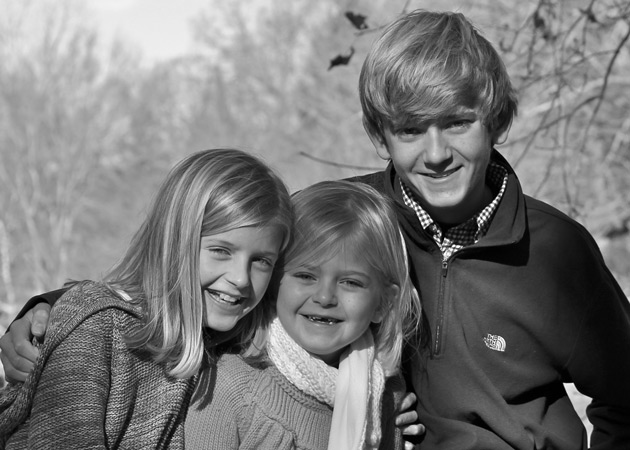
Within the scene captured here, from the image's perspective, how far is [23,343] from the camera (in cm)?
257

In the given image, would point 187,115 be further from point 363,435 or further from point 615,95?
point 363,435

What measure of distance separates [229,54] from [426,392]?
23.1 metres

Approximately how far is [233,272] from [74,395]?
1.80 ft

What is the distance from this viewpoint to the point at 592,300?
275 centimetres

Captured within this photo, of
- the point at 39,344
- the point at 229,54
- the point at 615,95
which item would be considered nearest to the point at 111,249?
the point at 229,54

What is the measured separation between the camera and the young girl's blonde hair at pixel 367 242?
2.70 meters

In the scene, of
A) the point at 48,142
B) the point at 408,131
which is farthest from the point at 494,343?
the point at 48,142

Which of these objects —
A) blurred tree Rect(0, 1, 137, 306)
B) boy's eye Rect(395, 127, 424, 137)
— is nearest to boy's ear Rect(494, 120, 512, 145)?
boy's eye Rect(395, 127, 424, 137)

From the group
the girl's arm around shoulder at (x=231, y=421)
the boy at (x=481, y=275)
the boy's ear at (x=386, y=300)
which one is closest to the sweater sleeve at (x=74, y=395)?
the girl's arm around shoulder at (x=231, y=421)

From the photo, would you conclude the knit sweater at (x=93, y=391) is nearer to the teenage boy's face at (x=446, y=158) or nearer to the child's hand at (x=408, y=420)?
the child's hand at (x=408, y=420)

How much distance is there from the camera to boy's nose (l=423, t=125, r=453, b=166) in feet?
8.70

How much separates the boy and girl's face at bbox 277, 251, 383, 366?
23 centimetres

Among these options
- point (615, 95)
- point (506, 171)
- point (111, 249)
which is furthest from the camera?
point (111, 249)

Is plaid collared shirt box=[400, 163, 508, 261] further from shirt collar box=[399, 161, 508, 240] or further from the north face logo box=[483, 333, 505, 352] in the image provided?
the north face logo box=[483, 333, 505, 352]
